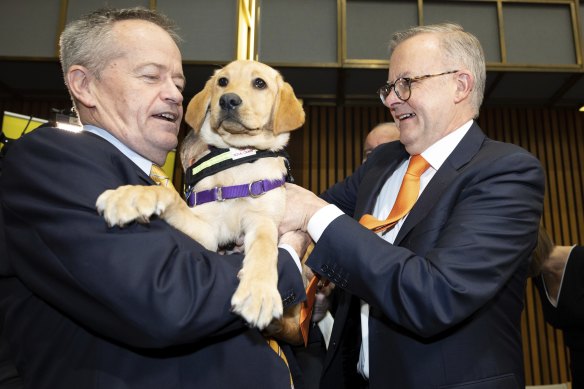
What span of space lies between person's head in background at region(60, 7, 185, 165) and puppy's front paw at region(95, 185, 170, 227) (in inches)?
15.6

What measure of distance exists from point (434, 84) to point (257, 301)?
50.7 inches

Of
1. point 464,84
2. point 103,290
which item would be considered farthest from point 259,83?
point 103,290

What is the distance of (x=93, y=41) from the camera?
153cm

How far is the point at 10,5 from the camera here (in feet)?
16.4

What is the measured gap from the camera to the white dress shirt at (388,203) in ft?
4.94

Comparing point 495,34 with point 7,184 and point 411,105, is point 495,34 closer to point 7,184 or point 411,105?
point 411,105

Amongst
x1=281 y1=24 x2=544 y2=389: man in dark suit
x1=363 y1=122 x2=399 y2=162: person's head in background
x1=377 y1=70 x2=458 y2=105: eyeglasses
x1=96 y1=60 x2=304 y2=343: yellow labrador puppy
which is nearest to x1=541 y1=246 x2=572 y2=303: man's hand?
x1=281 y1=24 x2=544 y2=389: man in dark suit

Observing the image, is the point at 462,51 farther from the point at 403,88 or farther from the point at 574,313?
the point at 574,313

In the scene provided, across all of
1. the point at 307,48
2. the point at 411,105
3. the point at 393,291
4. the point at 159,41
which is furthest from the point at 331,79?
the point at 393,291

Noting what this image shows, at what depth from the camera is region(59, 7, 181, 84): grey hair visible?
1521 mm

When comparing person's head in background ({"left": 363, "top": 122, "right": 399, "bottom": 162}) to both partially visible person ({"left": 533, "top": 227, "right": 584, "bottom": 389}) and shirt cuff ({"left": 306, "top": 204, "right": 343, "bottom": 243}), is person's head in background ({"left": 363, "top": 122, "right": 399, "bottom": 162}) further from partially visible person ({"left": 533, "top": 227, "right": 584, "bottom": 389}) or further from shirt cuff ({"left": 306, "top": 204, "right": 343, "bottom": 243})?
shirt cuff ({"left": 306, "top": 204, "right": 343, "bottom": 243})

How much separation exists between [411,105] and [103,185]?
133 centimetres

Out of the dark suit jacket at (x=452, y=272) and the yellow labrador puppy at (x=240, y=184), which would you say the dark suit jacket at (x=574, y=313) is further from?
the yellow labrador puppy at (x=240, y=184)

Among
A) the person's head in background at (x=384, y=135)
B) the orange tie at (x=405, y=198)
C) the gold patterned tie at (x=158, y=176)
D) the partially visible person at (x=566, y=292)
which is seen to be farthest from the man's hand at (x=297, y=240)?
the person's head in background at (x=384, y=135)
